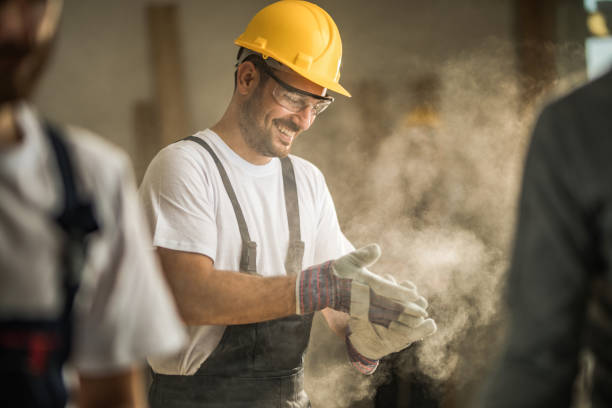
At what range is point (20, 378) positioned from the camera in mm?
743

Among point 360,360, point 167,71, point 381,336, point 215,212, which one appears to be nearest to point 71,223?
point 215,212

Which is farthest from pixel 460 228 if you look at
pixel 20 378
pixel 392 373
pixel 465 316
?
pixel 20 378

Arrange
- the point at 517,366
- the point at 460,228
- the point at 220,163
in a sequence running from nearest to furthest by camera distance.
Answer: the point at 517,366, the point at 220,163, the point at 460,228

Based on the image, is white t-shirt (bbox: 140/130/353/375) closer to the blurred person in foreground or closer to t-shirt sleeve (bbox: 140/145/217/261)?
t-shirt sleeve (bbox: 140/145/217/261)

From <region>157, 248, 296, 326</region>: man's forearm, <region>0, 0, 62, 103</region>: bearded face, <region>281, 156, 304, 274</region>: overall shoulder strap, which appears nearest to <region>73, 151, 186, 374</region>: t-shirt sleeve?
<region>0, 0, 62, 103</region>: bearded face

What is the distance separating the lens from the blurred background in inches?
113

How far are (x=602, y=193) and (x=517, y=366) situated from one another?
295 mm

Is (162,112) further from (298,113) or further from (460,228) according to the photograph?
(460,228)

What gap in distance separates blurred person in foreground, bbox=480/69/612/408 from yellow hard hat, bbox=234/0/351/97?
121 centimetres

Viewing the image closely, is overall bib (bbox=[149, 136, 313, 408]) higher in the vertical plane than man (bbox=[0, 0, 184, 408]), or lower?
lower

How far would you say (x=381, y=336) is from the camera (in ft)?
6.35

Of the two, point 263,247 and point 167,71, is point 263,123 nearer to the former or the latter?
point 263,247

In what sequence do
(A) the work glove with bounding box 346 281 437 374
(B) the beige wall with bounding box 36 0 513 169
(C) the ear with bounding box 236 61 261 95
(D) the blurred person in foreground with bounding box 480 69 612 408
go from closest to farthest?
1. (D) the blurred person in foreground with bounding box 480 69 612 408
2. (A) the work glove with bounding box 346 281 437 374
3. (C) the ear with bounding box 236 61 261 95
4. (B) the beige wall with bounding box 36 0 513 169

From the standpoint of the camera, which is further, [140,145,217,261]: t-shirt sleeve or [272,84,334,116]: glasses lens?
[272,84,334,116]: glasses lens
